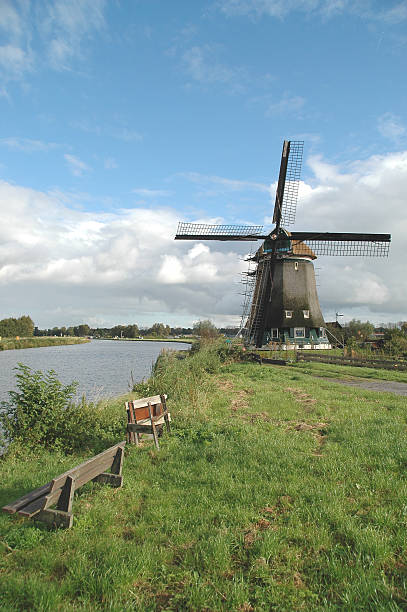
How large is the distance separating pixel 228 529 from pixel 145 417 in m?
4.48

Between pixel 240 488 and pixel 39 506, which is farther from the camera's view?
pixel 240 488

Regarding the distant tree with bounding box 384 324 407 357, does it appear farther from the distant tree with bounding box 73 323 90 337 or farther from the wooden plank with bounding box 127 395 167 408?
the distant tree with bounding box 73 323 90 337

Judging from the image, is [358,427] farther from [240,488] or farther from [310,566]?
[310,566]

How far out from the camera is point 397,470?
5586 millimetres

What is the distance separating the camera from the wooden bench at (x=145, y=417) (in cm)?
752

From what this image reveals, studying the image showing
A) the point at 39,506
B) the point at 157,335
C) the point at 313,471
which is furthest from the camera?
the point at 157,335

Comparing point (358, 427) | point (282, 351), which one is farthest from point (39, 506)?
point (282, 351)

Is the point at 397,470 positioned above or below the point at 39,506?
above

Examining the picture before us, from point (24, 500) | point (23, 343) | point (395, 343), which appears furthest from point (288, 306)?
point (23, 343)

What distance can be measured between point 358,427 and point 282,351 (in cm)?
2257

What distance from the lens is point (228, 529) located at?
4047 mm

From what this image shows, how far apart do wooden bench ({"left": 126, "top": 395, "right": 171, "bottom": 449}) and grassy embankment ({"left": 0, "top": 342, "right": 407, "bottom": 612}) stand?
15.2 inches

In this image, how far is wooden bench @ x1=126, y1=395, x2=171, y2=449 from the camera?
7.52 metres

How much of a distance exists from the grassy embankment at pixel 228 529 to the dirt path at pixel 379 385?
681 cm
